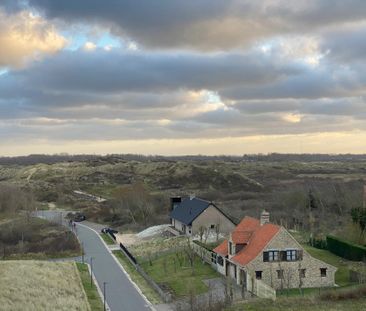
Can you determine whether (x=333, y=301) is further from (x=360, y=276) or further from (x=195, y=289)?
(x=195, y=289)

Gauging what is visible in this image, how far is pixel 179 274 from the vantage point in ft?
153

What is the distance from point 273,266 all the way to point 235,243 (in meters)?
4.40

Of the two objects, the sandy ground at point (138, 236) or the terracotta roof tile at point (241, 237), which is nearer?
the terracotta roof tile at point (241, 237)

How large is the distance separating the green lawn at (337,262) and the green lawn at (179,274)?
10.1 metres

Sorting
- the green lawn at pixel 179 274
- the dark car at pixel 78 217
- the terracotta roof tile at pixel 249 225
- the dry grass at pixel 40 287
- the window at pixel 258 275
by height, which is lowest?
the dark car at pixel 78 217

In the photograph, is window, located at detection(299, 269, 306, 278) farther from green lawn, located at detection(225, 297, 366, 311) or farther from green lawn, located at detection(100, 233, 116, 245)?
green lawn, located at detection(100, 233, 116, 245)

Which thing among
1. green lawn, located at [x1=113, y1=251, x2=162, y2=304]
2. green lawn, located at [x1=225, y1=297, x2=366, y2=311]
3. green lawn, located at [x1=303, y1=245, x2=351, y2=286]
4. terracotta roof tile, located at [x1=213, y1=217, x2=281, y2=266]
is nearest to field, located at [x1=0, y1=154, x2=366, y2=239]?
green lawn, located at [x1=303, y1=245, x2=351, y2=286]

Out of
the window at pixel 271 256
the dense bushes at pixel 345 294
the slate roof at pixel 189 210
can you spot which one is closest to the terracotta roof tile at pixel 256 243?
the window at pixel 271 256

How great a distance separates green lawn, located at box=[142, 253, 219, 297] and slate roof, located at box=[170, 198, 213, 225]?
9.15 metres

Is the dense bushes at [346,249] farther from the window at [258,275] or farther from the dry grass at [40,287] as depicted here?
the dry grass at [40,287]

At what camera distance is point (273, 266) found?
134 ft

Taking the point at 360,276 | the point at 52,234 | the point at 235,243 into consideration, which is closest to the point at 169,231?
the point at 52,234

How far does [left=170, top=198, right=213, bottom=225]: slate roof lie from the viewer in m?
63.8

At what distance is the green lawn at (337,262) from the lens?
42.9 metres
